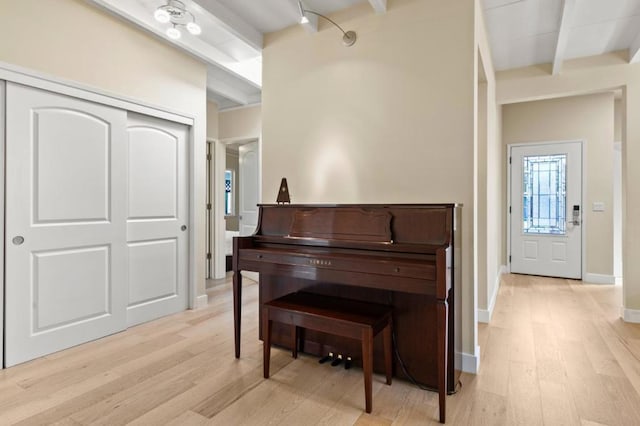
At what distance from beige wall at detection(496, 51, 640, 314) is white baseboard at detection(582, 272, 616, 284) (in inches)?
72.0

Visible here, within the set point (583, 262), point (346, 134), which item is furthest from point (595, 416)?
point (583, 262)

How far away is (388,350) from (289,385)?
66cm

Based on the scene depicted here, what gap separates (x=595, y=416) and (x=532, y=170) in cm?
439

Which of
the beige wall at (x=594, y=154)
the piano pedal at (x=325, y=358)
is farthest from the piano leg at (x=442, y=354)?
the beige wall at (x=594, y=154)

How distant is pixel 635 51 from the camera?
10.8 ft

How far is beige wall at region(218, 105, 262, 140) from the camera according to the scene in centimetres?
499

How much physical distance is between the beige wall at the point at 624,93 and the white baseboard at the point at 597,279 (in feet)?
6.00

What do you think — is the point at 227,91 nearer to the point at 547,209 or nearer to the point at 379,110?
the point at 379,110

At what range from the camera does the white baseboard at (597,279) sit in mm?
4887

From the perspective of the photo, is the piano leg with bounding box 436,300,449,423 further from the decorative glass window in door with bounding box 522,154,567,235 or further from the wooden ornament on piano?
the decorative glass window in door with bounding box 522,154,567,235

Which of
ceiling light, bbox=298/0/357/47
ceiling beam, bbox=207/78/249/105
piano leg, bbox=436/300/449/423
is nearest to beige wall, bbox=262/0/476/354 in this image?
ceiling light, bbox=298/0/357/47

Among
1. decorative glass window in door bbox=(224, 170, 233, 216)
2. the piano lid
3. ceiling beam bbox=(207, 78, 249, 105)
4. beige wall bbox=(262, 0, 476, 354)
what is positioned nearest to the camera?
the piano lid

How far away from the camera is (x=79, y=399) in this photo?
200 cm

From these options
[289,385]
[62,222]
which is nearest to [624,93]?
[289,385]
